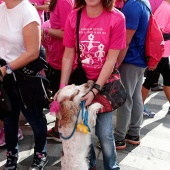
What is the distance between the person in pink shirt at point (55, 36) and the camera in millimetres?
2683

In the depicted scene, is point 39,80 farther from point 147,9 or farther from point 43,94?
point 147,9

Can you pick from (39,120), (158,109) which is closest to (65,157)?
(39,120)

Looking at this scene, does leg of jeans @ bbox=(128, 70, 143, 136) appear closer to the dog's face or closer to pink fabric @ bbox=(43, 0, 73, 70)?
pink fabric @ bbox=(43, 0, 73, 70)

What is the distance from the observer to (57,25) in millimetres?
2807

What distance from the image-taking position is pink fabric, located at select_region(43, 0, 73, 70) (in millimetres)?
2670

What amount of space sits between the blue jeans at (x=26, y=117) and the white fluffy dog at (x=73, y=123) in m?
0.38

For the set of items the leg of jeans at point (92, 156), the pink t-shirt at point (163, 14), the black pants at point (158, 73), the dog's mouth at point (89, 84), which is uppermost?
the pink t-shirt at point (163, 14)

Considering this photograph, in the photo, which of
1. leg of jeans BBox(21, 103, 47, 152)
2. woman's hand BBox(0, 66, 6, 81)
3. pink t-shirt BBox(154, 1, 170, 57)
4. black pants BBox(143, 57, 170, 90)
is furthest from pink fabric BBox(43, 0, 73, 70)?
black pants BBox(143, 57, 170, 90)

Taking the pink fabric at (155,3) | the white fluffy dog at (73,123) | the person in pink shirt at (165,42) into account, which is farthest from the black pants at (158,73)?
the white fluffy dog at (73,123)

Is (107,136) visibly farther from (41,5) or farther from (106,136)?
(41,5)

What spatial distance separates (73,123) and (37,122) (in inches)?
20.1

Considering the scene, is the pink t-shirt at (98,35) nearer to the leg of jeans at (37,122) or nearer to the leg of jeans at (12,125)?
the leg of jeans at (37,122)

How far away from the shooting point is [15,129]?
2604mm

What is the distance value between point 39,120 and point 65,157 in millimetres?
445
